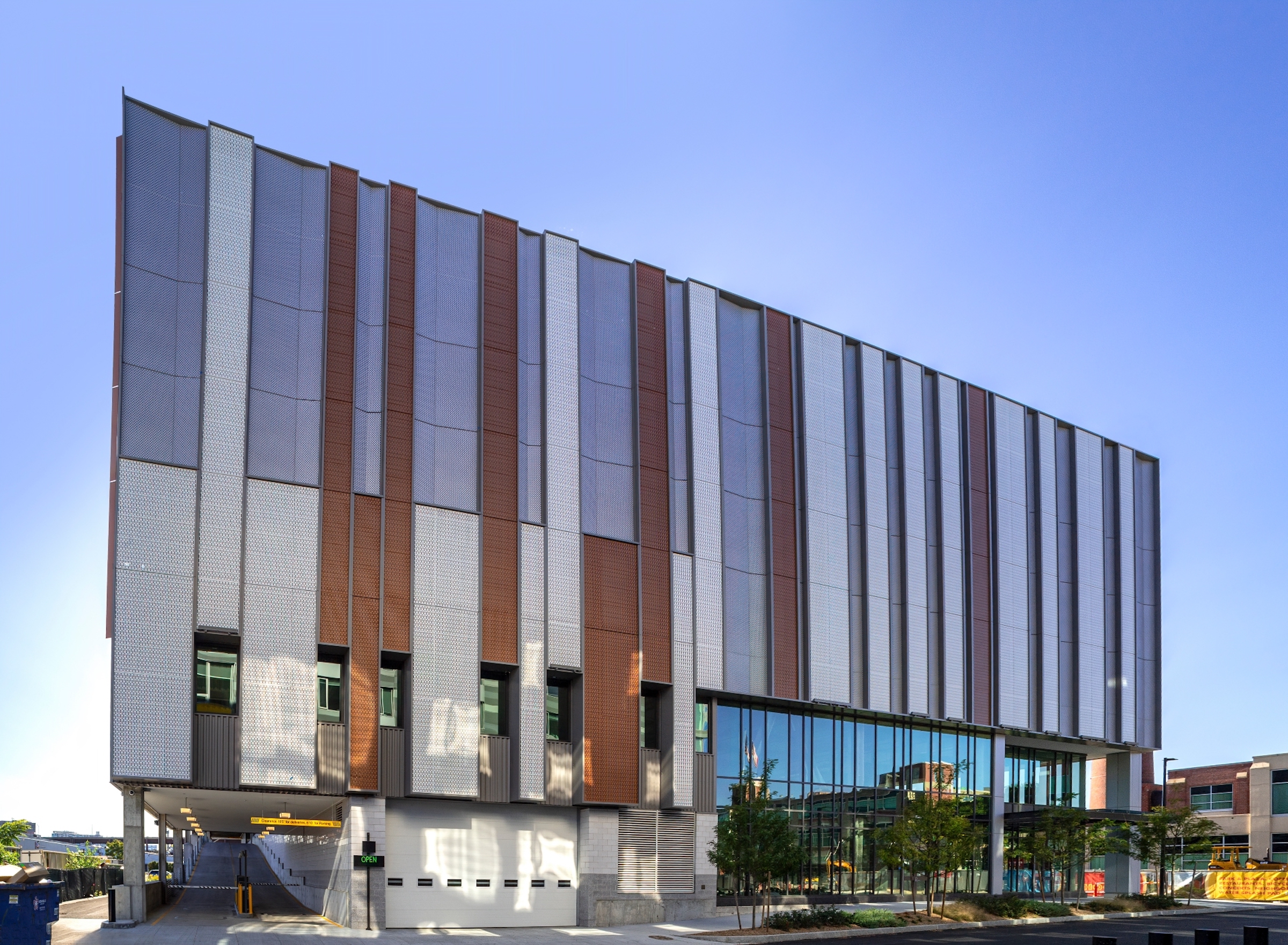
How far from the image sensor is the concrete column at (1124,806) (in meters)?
58.7

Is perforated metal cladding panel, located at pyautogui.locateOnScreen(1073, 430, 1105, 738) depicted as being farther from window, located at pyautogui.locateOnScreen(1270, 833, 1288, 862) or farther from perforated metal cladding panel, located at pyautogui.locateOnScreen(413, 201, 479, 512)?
window, located at pyautogui.locateOnScreen(1270, 833, 1288, 862)

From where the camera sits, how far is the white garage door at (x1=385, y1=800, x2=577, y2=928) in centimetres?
3544

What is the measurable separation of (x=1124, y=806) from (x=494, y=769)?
3731cm

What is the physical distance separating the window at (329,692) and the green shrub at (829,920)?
48.2ft

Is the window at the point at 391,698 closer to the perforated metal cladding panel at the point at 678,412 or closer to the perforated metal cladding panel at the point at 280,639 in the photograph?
the perforated metal cladding panel at the point at 280,639

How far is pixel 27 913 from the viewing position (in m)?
23.4

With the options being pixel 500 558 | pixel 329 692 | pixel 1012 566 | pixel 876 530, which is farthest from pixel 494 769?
pixel 1012 566

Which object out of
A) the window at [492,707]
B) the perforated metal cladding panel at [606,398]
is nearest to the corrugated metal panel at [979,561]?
the perforated metal cladding panel at [606,398]

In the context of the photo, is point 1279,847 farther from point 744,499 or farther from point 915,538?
point 744,499

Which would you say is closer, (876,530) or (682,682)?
Result: (682,682)

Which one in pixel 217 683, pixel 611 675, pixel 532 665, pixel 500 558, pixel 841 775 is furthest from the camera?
pixel 841 775

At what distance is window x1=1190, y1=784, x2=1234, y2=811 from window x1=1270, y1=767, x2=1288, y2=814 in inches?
162

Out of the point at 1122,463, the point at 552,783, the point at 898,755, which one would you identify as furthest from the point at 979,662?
the point at 552,783

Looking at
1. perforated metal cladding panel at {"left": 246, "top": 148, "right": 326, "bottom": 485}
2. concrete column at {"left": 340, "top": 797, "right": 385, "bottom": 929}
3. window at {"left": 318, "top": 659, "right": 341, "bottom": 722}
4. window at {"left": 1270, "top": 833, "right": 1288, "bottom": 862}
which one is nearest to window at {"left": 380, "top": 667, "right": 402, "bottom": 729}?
window at {"left": 318, "top": 659, "right": 341, "bottom": 722}
